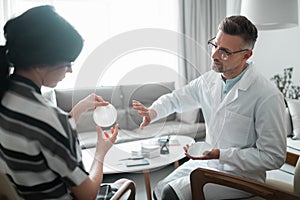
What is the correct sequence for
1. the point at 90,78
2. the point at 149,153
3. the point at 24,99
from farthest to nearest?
1. the point at 149,153
2. the point at 90,78
3. the point at 24,99

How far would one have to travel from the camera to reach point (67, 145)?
0.77m

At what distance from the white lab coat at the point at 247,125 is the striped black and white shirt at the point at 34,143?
2.00ft

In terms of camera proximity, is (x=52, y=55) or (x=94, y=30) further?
(x=94, y=30)

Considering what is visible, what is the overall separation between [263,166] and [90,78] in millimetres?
760

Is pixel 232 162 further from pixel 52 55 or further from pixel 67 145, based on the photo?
pixel 52 55

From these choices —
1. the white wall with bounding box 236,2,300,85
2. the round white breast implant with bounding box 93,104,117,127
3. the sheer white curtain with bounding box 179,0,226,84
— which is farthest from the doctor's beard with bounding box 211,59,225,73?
the sheer white curtain with bounding box 179,0,226,84

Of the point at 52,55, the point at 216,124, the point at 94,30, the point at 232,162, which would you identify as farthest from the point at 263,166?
the point at 94,30

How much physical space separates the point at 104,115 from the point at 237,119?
1.83 feet

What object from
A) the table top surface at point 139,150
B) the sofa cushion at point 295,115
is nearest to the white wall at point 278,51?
the sofa cushion at point 295,115

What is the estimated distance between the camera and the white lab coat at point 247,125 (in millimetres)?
1158

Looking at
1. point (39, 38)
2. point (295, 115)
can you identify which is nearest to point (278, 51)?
point (295, 115)

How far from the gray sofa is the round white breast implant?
0.10 feet

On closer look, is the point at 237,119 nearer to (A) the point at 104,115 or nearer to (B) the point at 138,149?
(A) the point at 104,115

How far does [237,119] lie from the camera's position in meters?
1.25
